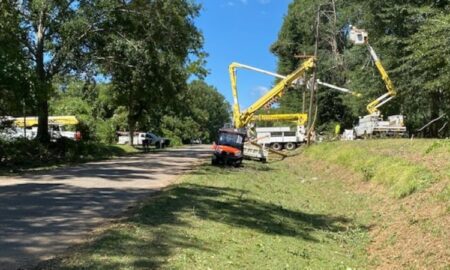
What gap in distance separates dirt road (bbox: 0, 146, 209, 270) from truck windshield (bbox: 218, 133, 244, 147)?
5985mm

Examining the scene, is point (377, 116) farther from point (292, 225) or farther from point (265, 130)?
point (292, 225)

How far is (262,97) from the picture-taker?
4550 cm

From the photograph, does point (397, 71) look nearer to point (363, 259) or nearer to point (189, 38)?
point (189, 38)

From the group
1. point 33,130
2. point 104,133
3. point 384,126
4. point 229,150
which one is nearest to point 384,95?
point 384,126

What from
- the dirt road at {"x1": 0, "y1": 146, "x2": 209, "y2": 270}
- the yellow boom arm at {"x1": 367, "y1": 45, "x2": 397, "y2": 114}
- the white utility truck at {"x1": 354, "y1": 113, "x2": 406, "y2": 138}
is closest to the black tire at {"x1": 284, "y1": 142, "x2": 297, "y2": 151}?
the white utility truck at {"x1": 354, "y1": 113, "x2": 406, "y2": 138}

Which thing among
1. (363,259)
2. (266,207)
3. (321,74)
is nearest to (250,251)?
(363,259)

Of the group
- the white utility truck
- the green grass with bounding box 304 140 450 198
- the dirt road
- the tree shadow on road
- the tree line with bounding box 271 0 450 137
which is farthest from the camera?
the white utility truck

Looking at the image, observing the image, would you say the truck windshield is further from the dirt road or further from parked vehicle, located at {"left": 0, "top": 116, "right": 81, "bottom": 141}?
parked vehicle, located at {"left": 0, "top": 116, "right": 81, "bottom": 141}

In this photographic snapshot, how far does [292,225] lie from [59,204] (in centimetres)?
581

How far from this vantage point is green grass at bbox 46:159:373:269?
28.1ft

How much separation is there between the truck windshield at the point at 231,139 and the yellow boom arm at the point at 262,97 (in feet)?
44.6

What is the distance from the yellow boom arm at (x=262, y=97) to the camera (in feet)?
143

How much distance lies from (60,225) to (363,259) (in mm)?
6024

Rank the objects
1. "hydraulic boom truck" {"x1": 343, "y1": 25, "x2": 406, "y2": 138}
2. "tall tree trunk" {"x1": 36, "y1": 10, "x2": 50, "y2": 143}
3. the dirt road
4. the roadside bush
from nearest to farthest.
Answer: the dirt road, "tall tree trunk" {"x1": 36, "y1": 10, "x2": 50, "y2": 143}, "hydraulic boom truck" {"x1": 343, "y1": 25, "x2": 406, "y2": 138}, the roadside bush
